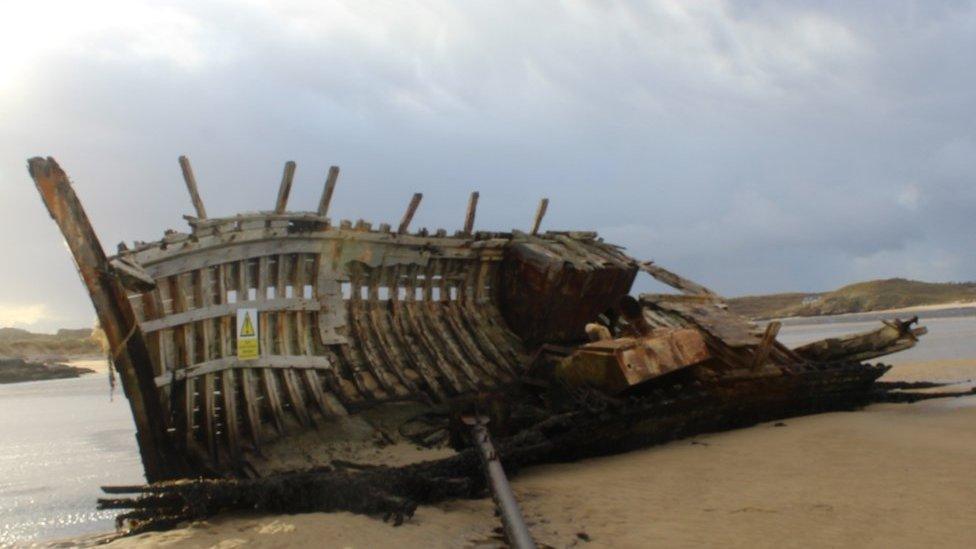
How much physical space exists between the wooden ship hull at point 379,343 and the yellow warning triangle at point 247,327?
0.20 ft

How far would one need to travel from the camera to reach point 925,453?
7.08 m

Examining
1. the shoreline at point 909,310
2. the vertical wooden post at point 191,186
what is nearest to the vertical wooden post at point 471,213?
the vertical wooden post at point 191,186

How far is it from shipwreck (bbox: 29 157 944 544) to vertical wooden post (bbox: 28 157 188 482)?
15 millimetres

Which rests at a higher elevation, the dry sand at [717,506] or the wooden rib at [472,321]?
the wooden rib at [472,321]

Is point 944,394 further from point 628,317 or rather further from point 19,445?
point 19,445

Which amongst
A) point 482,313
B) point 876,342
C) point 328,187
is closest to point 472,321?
point 482,313

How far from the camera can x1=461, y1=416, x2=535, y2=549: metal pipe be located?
436cm

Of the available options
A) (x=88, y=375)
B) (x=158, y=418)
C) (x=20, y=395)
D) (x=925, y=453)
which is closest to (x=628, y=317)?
(x=925, y=453)

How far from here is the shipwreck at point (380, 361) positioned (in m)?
6.14

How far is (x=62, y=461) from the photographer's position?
34.4ft

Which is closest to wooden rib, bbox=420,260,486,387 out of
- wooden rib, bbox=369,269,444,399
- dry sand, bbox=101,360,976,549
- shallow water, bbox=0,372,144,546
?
wooden rib, bbox=369,269,444,399

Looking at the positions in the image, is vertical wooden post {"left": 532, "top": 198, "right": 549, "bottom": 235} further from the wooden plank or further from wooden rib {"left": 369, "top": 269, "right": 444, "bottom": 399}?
the wooden plank

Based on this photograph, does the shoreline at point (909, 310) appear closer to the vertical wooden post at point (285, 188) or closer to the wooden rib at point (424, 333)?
the wooden rib at point (424, 333)

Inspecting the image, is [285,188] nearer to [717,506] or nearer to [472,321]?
[472,321]
